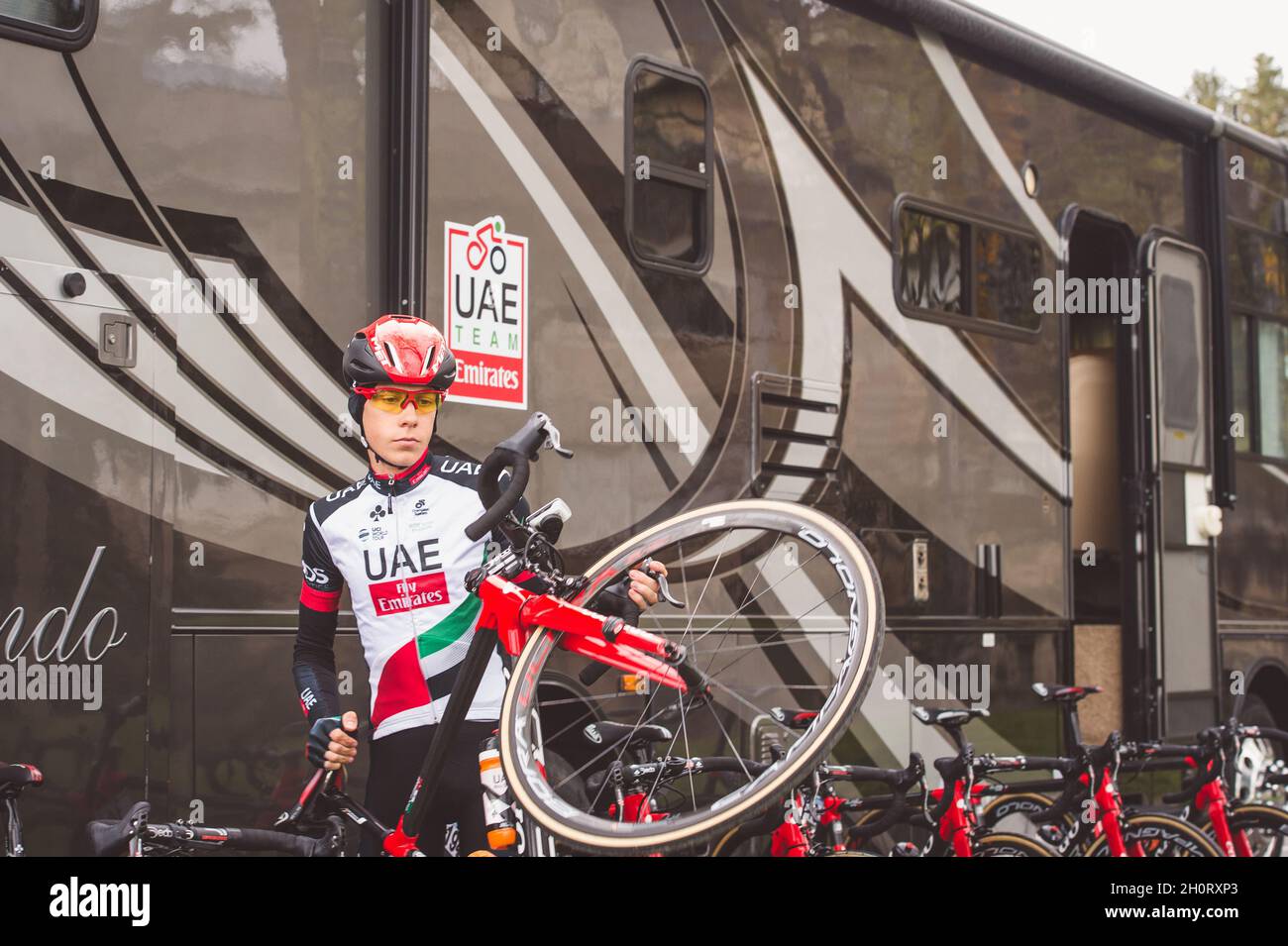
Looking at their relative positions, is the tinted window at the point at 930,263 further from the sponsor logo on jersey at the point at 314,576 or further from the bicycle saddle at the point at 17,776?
the bicycle saddle at the point at 17,776

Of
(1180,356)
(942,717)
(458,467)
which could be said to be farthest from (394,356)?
(1180,356)

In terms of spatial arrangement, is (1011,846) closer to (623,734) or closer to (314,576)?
(623,734)

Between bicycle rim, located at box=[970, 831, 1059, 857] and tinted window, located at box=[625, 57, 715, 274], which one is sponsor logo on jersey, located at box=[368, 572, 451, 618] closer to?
tinted window, located at box=[625, 57, 715, 274]

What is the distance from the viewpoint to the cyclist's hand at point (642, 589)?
13.3 ft

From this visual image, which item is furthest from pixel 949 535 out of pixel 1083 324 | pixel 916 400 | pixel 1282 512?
pixel 1282 512

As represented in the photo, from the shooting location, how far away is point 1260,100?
33.7 m

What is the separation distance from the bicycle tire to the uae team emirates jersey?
2.77 meters

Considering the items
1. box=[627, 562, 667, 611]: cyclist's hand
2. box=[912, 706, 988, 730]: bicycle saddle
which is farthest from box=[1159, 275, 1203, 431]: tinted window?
box=[627, 562, 667, 611]: cyclist's hand

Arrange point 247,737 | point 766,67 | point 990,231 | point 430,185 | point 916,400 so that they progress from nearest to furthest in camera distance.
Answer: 1. point 247,737
2. point 430,185
3. point 766,67
4. point 916,400
5. point 990,231

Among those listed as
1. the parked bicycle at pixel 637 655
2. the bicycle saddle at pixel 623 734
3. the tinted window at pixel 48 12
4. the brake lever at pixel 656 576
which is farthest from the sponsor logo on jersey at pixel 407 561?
the tinted window at pixel 48 12

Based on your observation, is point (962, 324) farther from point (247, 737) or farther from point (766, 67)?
point (247, 737)

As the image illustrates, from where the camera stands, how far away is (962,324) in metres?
6.21

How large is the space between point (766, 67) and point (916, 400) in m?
1.35

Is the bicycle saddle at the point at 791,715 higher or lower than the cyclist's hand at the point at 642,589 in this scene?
lower
